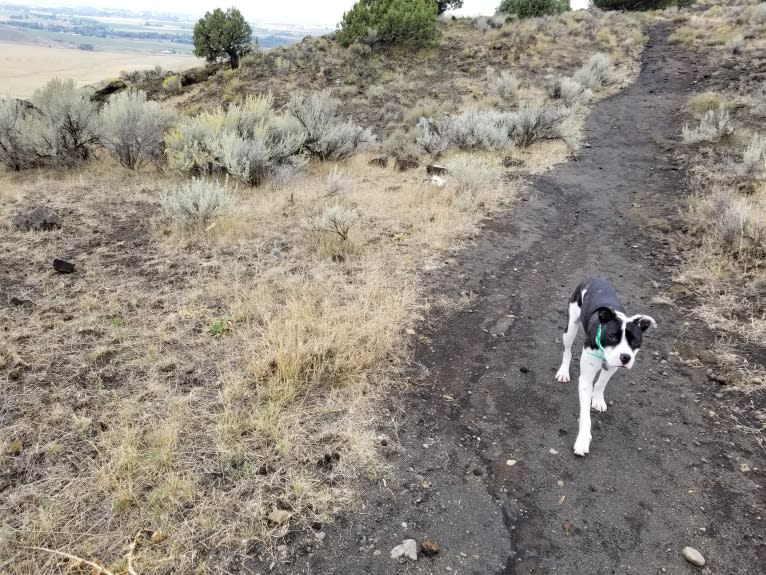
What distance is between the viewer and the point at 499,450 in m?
3.52

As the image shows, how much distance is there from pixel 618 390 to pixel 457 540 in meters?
2.19

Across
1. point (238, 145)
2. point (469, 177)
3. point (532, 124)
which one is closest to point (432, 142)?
point (532, 124)

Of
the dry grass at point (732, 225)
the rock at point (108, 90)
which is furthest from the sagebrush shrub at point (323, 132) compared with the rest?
the rock at point (108, 90)

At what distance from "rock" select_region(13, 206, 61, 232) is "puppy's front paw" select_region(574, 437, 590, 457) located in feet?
24.2

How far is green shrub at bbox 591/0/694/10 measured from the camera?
32.9 metres

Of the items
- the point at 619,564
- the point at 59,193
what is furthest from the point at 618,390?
the point at 59,193

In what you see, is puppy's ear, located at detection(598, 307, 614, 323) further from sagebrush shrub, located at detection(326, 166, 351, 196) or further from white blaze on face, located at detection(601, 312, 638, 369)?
sagebrush shrub, located at detection(326, 166, 351, 196)

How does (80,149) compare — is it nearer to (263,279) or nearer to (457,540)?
(263,279)

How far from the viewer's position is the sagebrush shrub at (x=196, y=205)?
712 cm

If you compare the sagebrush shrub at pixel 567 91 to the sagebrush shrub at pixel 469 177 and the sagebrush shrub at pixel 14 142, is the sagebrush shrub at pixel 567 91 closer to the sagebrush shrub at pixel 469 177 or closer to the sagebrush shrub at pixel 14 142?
the sagebrush shrub at pixel 469 177

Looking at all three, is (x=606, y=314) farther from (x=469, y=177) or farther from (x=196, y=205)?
(x=469, y=177)

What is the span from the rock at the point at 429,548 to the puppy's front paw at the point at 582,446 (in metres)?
1.31

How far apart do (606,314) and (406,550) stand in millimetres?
1929

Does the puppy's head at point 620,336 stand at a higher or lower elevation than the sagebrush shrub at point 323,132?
lower
